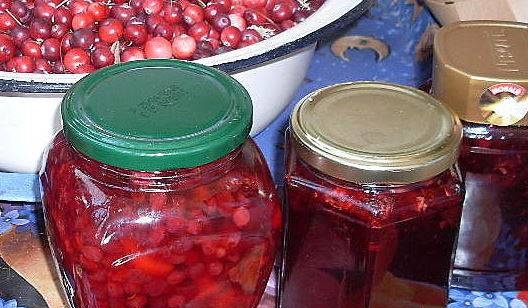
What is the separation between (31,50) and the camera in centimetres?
74

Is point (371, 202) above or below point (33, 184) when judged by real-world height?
above

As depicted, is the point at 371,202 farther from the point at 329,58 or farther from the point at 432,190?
the point at 329,58

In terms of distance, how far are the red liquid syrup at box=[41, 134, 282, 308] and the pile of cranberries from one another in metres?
0.18

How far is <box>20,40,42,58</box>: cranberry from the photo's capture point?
29.1 inches

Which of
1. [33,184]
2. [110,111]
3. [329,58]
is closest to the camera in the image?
[110,111]

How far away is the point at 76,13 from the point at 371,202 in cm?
38

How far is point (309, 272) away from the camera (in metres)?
0.61

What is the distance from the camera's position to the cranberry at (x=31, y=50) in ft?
2.43

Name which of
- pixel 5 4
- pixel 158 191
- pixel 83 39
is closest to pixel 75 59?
pixel 83 39

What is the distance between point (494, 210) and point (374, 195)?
16 centimetres

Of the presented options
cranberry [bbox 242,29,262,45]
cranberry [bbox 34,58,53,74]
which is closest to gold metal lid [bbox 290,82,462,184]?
cranberry [bbox 242,29,262,45]

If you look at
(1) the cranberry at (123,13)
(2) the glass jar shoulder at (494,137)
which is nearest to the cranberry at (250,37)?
(1) the cranberry at (123,13)

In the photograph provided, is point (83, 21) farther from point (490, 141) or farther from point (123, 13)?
point (490, 141)

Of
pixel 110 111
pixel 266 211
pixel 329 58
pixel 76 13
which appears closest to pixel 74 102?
pixel 110 111
